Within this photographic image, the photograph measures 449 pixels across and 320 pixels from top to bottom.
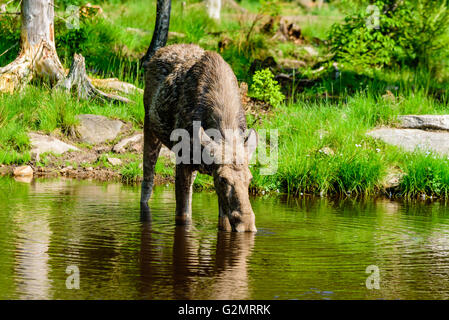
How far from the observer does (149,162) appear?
10.6 m

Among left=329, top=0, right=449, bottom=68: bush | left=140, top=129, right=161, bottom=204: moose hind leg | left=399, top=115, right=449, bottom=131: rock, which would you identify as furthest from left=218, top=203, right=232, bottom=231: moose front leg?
left=329, top=0, right=449, bottom=68: bush

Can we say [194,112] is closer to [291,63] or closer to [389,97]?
[389,97]

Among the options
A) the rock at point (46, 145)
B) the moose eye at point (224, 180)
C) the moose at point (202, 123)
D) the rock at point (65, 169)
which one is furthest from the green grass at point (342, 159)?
the moose eye at point (224, 180)

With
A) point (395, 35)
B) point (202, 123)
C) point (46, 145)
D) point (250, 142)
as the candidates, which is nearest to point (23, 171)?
point (46, 145)

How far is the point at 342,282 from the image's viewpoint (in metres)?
6.19

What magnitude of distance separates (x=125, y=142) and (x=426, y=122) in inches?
221

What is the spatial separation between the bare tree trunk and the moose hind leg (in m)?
4.67

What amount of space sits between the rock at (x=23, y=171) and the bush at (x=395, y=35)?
24.2ft

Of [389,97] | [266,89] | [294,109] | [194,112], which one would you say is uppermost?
[266,89]

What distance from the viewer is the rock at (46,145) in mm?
13227

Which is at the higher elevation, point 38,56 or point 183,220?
point 38,56

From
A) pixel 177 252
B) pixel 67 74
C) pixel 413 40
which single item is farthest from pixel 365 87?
pixel 177 252

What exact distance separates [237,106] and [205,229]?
1444 millimetres

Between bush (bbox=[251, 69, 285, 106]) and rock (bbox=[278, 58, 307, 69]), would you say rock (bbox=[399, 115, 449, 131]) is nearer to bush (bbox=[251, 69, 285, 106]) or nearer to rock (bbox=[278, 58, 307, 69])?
bush (bbox=[251, 69, 285, 106])
